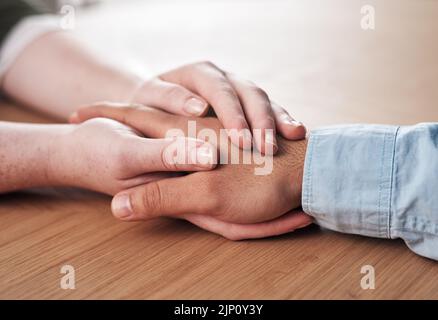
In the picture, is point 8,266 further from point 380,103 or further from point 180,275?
point 380,103

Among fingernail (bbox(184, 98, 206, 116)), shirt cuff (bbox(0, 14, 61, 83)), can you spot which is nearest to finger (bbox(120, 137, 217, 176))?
fingernail (bbox(184, 98, 206, 116))

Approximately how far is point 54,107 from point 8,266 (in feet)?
1.67

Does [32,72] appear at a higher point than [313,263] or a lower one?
higher

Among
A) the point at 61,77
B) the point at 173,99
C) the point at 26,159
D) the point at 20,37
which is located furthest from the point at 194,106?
the point at 20,37

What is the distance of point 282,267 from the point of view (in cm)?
68

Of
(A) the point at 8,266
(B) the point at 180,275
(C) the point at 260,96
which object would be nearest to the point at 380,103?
(C) the point at 260,96

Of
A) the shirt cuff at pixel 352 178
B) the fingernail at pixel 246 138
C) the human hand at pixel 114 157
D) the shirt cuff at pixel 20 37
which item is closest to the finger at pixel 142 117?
the human hand at pixel 114 157

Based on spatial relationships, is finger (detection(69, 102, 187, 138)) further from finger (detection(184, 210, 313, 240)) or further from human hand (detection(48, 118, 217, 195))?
finger (detection(184, 210, 313, 240))

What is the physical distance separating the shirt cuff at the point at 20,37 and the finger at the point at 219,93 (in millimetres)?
405

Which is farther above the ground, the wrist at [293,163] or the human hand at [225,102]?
the human hand at [225,102]

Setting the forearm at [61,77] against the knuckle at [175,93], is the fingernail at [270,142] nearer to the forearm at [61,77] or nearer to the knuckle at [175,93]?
the knuckle at [175,93]

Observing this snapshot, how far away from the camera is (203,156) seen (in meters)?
0.74

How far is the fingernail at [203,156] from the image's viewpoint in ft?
2.41

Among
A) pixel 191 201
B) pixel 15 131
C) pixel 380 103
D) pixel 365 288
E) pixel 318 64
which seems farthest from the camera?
pixel 318 64
